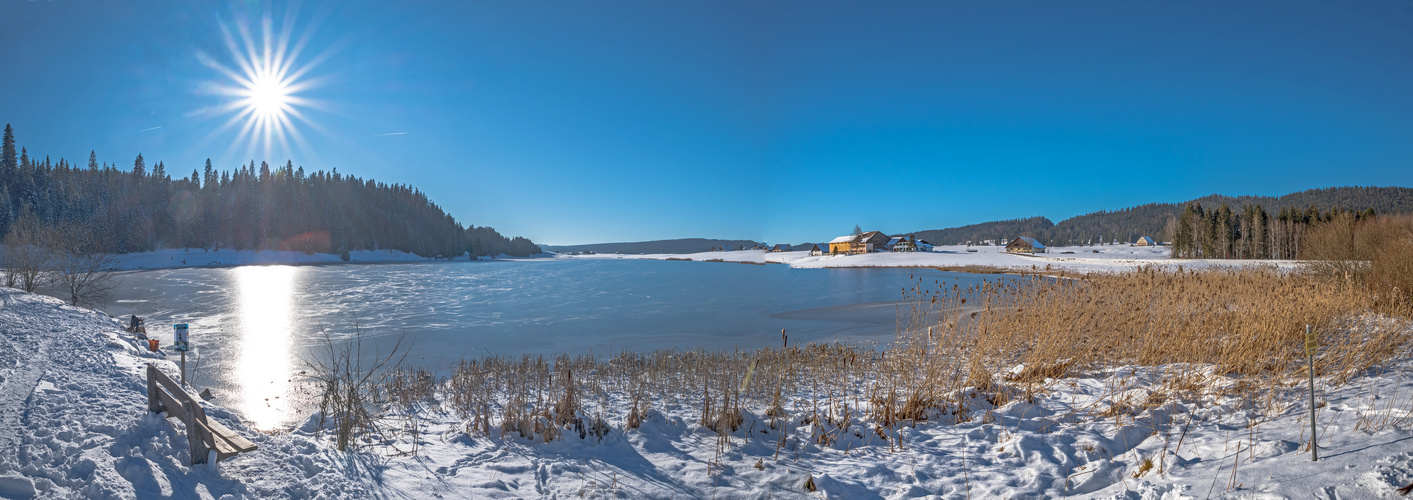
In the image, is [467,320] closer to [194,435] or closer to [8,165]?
[194,435]

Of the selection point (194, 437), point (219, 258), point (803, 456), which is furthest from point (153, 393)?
point (219, 258)

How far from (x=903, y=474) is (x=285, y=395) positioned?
9.57 m

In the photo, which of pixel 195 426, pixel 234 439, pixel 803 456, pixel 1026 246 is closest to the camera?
pixel 195 426

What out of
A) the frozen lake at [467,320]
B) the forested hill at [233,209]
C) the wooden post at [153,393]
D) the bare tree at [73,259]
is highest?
the forested hill at [233,209]

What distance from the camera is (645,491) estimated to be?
4.34 m

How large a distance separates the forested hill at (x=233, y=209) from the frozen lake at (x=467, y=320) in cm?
4543

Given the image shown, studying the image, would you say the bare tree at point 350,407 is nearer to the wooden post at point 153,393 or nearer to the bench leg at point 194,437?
the bench leg at point 194,437

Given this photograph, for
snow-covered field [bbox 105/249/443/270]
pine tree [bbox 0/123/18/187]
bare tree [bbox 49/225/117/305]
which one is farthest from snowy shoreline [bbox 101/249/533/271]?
bare tree [bbox 49/225/117/305]

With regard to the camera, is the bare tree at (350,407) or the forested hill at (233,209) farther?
the forested hill at (233,209)

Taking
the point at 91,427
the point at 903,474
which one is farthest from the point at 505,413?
the point at 903,474

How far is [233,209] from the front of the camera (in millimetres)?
84750

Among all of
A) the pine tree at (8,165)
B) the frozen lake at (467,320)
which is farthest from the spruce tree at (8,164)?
the frozen lake at (467,320)

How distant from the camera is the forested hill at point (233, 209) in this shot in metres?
61.2

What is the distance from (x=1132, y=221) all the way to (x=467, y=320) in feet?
566
